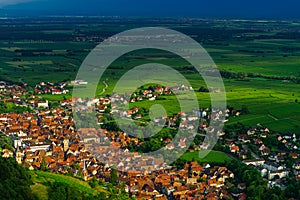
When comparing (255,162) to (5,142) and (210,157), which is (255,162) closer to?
(210,157)

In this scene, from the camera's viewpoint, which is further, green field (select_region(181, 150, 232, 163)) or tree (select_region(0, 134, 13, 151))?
tree (select_region(0, 134, 13, 151))

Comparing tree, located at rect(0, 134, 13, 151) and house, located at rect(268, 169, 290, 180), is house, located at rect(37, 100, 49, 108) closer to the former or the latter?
tree, located at rect(0, 134, 13, 151)

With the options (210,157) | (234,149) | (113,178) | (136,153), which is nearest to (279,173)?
(210,157)

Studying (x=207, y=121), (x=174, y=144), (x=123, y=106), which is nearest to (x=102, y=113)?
(x=123, y=106)

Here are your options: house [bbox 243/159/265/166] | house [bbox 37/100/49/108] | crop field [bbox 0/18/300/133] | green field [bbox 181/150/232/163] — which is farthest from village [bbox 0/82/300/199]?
crop field [bbox 0/18/300/133]

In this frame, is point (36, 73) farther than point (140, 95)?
Yes

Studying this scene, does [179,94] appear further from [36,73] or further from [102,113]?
[36,73]
